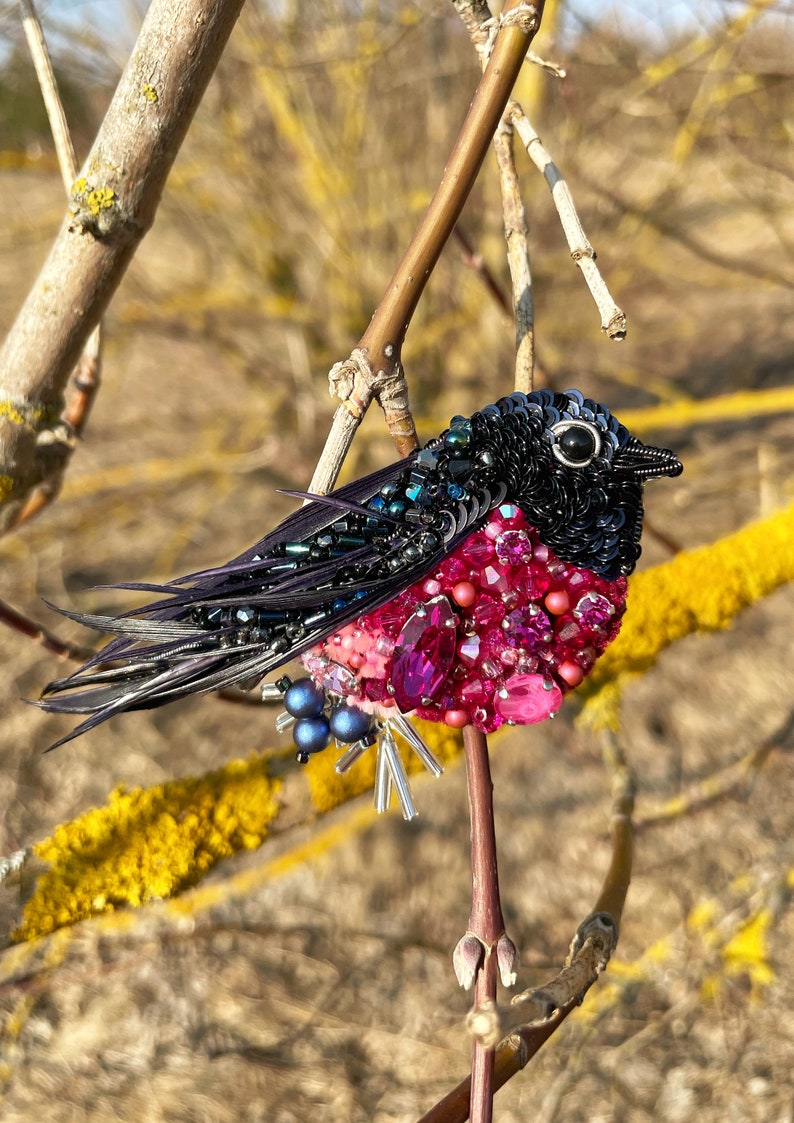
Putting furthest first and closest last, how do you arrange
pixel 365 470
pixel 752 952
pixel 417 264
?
pixel 365 470 → pixel 752 952 → pixel 417 264

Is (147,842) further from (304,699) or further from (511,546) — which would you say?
(511,546)

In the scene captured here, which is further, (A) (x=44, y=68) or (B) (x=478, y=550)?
(A) (x=44, y=68)

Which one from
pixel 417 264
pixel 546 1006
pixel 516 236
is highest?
pixel 516 236

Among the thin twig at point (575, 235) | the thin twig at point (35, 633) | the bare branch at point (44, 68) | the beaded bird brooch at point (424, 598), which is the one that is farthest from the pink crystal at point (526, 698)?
the bare branch at point (44, 68)

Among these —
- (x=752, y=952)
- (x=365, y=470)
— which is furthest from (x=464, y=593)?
(x=365, y=470)

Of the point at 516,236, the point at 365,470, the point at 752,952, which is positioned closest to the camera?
the point at 516,236

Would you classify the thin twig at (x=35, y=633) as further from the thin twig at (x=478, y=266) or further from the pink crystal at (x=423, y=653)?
the thin twig at (x=478, y=266)

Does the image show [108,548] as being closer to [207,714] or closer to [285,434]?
[285,434]

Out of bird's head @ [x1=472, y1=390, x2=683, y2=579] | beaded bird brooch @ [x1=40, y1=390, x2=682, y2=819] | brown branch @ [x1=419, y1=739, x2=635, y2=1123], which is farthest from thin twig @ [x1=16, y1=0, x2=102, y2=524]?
brown branch @ [x1=419, y1=739, x2=635, y2=1123]
